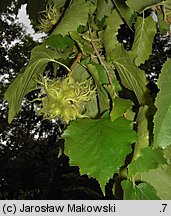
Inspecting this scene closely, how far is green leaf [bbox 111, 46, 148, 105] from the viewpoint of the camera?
3.47 ft

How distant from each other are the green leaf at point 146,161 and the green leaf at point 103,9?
503 millimetres

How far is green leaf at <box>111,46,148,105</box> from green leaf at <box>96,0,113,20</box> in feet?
0.73

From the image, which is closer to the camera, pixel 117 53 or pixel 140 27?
pixel 117 53

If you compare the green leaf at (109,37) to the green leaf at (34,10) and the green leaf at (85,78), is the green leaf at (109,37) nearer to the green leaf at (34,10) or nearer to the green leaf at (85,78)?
the green leaf at (85,78)

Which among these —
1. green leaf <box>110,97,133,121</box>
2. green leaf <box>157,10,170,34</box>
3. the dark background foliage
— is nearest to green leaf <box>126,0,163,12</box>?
green leaf <box>157,10,170,34</box>

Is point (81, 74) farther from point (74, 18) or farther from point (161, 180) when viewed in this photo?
point (161, 180)

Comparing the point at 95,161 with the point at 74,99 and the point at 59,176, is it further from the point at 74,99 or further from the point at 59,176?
the point at 59,176

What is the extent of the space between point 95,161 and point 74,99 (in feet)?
0.59

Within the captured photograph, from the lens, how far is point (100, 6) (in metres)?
1.28

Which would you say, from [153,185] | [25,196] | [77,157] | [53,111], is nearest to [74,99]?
[53,111]

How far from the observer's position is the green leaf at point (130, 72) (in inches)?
41.7

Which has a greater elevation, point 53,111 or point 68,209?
point 53,111

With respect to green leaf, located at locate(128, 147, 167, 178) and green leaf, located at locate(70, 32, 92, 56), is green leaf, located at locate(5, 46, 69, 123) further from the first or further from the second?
green leaf, located at locate(128, 147, 167, 178)

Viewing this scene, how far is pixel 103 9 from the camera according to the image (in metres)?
1.29
